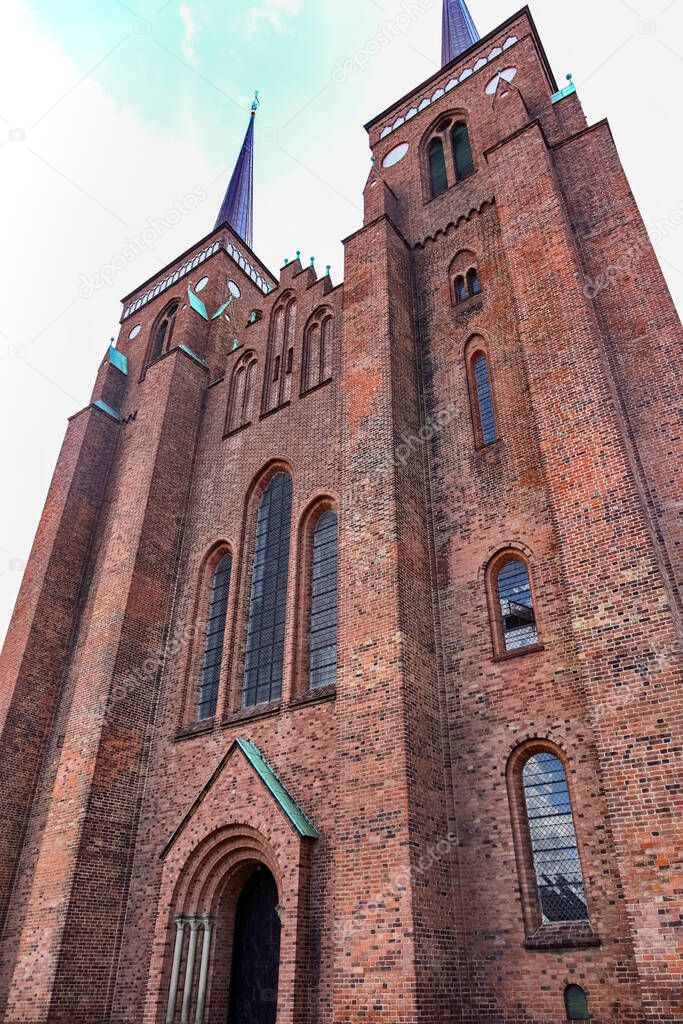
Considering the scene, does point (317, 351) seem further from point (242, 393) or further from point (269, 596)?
point (269, 596)

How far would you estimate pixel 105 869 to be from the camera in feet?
41.4

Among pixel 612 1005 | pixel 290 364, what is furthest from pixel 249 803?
pixel 290 364

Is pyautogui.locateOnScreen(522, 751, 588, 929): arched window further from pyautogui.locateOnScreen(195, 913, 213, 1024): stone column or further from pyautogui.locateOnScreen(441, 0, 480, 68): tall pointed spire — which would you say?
pyautogui.locateOnScreen(441, 0, 480, 68): tall pointed spire

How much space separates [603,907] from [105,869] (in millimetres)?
8381

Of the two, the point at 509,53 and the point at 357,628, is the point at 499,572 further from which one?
the point at 509,53

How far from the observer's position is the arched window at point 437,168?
17062mm

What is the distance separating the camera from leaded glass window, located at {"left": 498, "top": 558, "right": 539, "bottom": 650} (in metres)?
10.4

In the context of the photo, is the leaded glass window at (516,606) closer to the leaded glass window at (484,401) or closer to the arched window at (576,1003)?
the leaded glass window at (484,401)

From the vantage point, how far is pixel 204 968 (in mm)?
10914

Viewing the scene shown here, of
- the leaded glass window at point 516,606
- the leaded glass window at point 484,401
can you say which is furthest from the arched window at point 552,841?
the leaded glass window at point 484,401

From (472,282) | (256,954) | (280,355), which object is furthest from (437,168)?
(256,954)

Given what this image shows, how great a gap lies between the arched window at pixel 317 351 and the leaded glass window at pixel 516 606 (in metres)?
6.29

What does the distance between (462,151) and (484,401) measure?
798 cm

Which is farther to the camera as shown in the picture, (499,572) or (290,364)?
(290,364)
